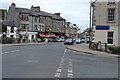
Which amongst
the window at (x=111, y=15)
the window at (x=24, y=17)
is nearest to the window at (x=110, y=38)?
the window at (x=111, y=15)

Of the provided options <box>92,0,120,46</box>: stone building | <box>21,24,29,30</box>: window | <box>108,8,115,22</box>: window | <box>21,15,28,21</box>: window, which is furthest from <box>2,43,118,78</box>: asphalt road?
<box>21,15,28,21</box>: window

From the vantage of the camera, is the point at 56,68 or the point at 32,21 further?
the point at 32,21

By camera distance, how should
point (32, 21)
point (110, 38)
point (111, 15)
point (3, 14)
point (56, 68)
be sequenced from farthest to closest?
1. point (3, 14)
2. point (32, 21)
3. point (110, 38)
4. point (111, 15)
5. point (56, 68)

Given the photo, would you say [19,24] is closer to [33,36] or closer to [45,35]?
[33,36]

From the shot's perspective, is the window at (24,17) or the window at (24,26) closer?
the window at (24,17)

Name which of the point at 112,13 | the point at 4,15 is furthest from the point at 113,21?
the point at 4,15

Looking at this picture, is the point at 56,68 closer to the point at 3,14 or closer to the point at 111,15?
the point at 111,15

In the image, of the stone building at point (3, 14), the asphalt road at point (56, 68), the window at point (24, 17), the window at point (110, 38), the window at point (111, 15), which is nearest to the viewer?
the asphalt road at point (56, 68)

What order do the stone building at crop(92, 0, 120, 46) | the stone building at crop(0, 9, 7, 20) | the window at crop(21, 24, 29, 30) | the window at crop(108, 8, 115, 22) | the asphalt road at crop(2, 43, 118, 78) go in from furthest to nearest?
1. the stone building at crop(0, 9, 7, 20)
2. the window at crop(21, 24, 29, 30)
3. the window at crop(108, 8, 115, 22)
4. the stone building at crop(92, 0, 120, 46)
5. the asphalt road at crop(2, 43, 118, 78)

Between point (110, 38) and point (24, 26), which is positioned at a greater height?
point (24, 26)

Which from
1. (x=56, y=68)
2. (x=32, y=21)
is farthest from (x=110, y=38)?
(x=32, y=21)

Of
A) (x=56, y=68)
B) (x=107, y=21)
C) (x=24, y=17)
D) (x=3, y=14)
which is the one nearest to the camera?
(x=56, y=68)

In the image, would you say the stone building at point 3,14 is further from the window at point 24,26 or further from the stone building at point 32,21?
the window at point 24,26

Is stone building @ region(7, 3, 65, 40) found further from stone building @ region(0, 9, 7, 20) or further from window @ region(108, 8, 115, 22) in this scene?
window @ region(108, 8, 115, 22)
